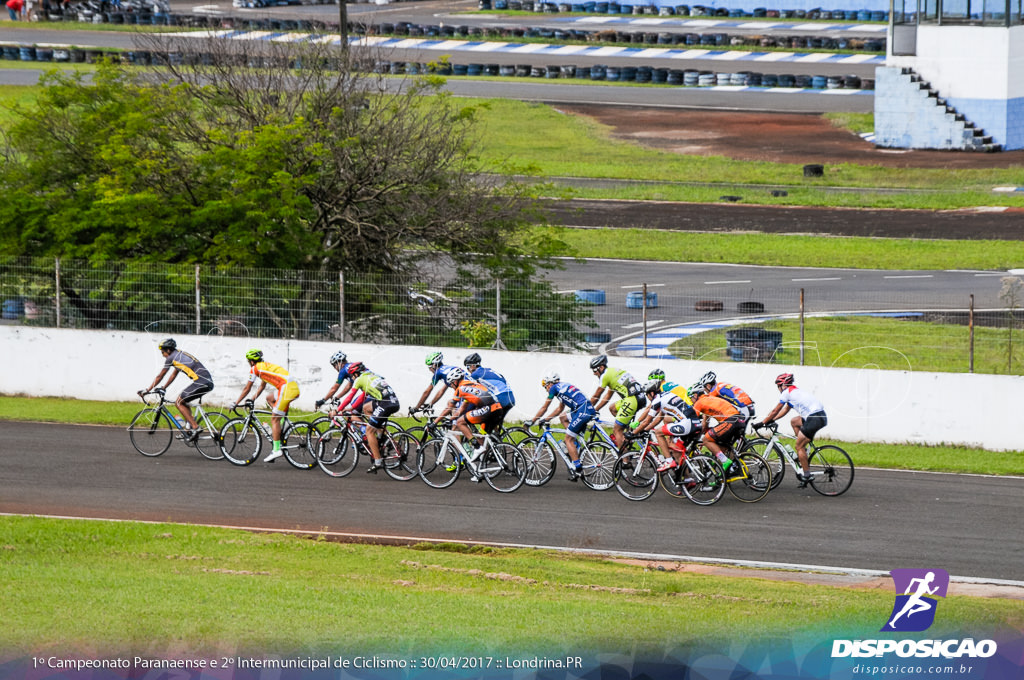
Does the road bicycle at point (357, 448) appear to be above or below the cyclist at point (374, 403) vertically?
below

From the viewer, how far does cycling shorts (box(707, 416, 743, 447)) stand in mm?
18531

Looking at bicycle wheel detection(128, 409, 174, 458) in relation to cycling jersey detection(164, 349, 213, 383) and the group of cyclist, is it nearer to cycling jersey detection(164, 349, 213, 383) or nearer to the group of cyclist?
cycling jersey detection(164, 349, 213, 383)

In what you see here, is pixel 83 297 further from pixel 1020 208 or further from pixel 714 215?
pixel 1020 208

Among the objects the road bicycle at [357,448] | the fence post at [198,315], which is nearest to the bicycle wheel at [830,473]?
the road bicycle at [357,448]

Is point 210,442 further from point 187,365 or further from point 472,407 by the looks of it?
point 472,407

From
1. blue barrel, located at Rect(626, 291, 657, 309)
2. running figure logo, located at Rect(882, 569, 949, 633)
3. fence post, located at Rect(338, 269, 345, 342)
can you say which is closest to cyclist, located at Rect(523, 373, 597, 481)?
fence post, located at Rect(338, 269, 345, 342)

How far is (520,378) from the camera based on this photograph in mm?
24078

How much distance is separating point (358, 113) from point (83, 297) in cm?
652

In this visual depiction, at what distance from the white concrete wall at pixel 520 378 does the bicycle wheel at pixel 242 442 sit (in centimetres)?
390

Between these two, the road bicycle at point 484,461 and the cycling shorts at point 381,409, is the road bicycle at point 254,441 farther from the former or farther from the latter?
the road bicycle at point 484,461

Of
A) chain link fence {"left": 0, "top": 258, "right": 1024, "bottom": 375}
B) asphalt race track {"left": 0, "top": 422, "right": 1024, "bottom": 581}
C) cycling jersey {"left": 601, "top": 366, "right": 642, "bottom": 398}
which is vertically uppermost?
chain link fence {"left": 0, "top": 258, "right": 1024, "bottom": 375}

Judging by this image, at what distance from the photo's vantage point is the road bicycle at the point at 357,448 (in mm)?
20234

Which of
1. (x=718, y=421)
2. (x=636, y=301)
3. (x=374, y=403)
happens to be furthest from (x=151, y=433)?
(x=636, y=301)

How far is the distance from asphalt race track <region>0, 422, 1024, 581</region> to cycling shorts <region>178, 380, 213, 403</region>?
1002mm
